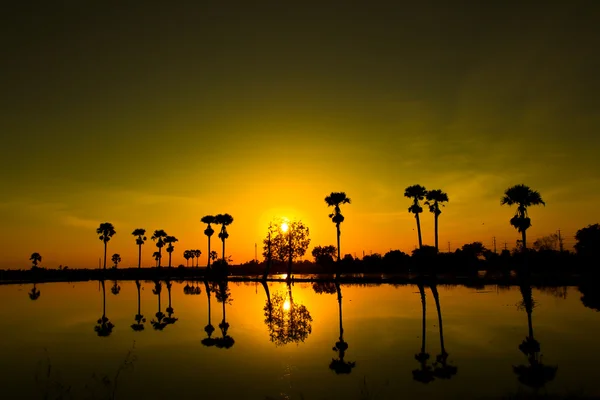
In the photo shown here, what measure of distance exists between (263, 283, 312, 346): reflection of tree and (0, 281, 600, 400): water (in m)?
0.12

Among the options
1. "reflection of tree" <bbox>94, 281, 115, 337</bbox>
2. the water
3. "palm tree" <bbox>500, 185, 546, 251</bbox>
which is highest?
"palm tree" <bbox>500, 185, 546, 251</bbox>

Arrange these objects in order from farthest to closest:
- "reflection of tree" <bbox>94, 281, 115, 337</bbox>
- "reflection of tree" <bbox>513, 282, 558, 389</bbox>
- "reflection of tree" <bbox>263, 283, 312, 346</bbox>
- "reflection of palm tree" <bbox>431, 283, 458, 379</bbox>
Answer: "reflection of tree" <bbox>94, 281, 115, 337</bbox>, "reflection of tree" <bbox>263, 283, 312, 346</bbox>, "reflection of palm tree" <bbox>431, 283, 458, 379</bbox>, "reflection of tree" <bbox>513, 282, 558, 389</bbox>

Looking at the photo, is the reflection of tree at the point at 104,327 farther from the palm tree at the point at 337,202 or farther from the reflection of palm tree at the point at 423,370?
the palm tree at the point at 337,202

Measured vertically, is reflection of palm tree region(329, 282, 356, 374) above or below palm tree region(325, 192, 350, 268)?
below

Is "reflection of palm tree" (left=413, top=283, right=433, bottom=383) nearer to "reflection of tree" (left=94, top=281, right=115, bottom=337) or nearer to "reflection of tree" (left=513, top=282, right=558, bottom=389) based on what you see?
"reflection of tree" (left=513, top=282, right=558, bottom=389)

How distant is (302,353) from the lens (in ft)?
70.9

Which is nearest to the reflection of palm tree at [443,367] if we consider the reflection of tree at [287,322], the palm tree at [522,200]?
the reflection of tree at [287,322]

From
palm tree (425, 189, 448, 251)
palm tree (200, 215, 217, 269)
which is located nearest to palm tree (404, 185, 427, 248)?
palm tree (425, 189, 448, 251)

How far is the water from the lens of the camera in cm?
1559

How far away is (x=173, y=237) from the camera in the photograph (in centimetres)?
14888

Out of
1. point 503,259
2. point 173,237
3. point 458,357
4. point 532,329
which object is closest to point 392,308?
point 532,329

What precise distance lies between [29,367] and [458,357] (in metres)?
19.5

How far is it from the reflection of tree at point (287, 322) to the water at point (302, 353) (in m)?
0.12

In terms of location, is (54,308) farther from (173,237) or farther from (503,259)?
(503,259)
